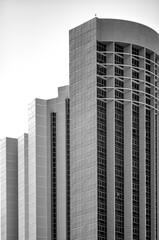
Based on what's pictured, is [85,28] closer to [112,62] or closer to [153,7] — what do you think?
[112,62]

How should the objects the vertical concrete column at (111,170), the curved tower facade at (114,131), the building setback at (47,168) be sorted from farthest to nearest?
the building setback at (47,168) → the curved tower facade at (114,131) → the vertical concrete column at (111,170)

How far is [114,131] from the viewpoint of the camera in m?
153

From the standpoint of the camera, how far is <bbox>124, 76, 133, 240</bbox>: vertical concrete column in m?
149

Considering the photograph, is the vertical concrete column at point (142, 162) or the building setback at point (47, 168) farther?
the building setback at point (47, 168)

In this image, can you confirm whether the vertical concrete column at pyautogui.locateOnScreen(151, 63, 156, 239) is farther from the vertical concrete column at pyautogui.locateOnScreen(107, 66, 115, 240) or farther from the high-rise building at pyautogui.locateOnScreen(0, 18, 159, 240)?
the vertical concrete column at pyautogui.locateOnScreen(107, 66, 115, 240)

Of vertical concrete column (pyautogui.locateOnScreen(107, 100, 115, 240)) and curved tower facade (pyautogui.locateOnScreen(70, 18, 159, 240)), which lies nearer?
vertical concrete column (pyautogui.locateOnScreen(107, 100, 115, 240))

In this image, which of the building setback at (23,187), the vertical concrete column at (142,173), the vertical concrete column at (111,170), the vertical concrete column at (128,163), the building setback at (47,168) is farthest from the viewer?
the building setback at (23,187)

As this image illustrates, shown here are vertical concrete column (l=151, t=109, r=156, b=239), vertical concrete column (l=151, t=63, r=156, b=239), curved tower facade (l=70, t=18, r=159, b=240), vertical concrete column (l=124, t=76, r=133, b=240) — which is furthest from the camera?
vertical concrete column (l=151, t=63, r=156, b=239)

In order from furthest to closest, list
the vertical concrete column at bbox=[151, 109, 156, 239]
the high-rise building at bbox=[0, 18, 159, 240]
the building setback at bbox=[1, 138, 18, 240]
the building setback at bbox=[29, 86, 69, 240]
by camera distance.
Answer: the building setback at bbox=[1, 138, 18, 240]
the building setback at bbox=[29, 86, 69, 240]
the vertical concrete column at bbox=[151, 109, 156, 239]
the high-rise building at bbox=[0, 18, 159, 240]

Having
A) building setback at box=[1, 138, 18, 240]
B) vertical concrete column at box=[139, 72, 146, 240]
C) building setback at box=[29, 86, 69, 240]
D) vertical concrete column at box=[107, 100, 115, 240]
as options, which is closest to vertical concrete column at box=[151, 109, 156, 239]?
vertical concrete column at box=[139, 72, 146, 240]

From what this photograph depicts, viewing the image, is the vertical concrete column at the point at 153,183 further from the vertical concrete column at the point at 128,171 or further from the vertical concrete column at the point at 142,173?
the vertical concrete column at the point at 128,171

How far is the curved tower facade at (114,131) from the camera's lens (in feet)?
487

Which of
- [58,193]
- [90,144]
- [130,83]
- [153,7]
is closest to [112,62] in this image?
[130,83]

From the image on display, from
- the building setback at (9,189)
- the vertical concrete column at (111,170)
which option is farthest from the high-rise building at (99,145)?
the building setback at (9,189)
